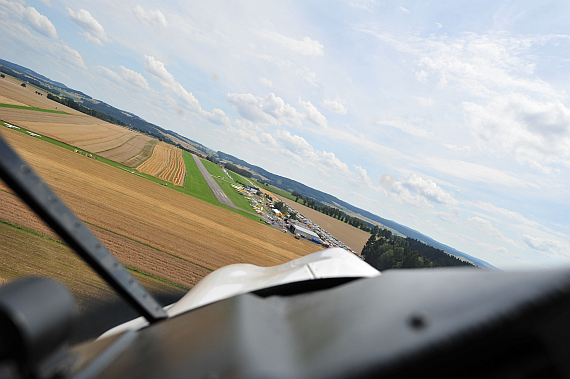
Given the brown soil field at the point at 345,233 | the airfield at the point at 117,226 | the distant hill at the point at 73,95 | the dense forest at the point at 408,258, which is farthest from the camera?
the distant hill at the point at 73,95

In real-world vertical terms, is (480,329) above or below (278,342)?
above

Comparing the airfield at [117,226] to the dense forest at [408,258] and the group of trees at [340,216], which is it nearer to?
the dense forest at [408,258]

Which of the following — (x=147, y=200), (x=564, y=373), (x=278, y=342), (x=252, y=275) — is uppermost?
(x=564, y=373)

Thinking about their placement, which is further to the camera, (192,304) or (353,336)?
(192,304)

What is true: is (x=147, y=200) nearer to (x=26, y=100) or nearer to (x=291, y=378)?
(x=291, y=378)

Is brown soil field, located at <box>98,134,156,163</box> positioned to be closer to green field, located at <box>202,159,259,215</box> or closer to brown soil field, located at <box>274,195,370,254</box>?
green field, located at <box>202,159,259,215</box>

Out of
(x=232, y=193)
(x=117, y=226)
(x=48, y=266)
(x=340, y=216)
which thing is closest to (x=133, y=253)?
(x=117, y=226)

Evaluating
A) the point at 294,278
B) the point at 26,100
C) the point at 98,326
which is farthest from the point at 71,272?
the point at 26,100

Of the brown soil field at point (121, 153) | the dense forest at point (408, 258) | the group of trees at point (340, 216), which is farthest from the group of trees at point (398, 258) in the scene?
the brown soil field at point (121, 153)
